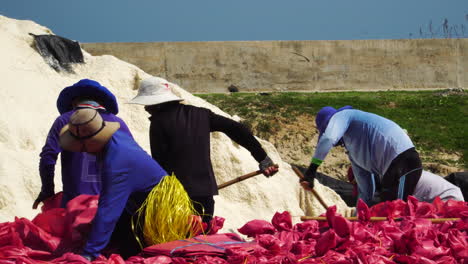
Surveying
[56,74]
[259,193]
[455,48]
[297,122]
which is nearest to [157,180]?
[259,193]

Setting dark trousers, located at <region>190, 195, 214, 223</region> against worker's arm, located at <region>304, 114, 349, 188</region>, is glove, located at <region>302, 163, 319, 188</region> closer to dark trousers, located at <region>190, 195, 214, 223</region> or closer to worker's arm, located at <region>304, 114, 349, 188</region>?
worker's arm, located at <region>304, 114, 349, 188</region>

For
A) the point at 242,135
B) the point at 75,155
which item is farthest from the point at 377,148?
the point at 75,155

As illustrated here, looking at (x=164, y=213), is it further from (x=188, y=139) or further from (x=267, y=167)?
(x=267, y=167)

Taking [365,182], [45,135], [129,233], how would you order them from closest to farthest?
[129,233], [365,182], [45,135]

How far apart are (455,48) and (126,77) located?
12874 millimetres

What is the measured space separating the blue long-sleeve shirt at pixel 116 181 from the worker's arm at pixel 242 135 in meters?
0.85

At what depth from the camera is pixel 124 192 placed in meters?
2.81

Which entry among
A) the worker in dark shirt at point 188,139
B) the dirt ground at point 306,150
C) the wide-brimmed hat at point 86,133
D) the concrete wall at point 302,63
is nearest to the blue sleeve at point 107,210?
the wide-brimmed hat at point 86,133

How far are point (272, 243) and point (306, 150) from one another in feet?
28.9

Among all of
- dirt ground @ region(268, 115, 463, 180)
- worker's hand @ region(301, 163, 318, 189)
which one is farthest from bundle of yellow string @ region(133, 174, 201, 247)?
dirt ground @ region(268, 115, 463, 180)

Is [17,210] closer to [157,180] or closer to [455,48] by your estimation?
[157,180]

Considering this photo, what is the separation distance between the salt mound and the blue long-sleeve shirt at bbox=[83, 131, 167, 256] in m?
2.02

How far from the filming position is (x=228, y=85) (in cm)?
1578

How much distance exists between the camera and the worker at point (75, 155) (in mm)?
3400
